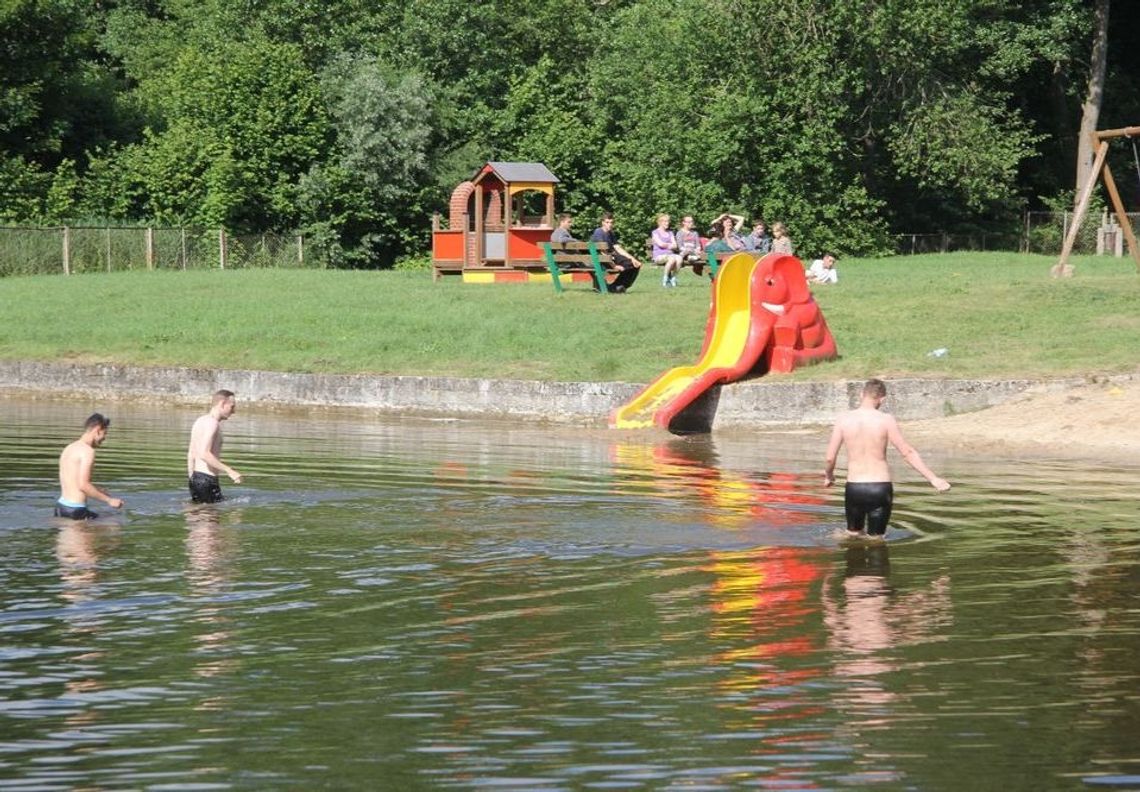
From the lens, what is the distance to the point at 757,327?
27641 mm

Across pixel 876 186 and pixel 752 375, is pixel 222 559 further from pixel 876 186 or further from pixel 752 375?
pixel 876 186

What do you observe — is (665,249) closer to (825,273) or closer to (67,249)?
(825,273)

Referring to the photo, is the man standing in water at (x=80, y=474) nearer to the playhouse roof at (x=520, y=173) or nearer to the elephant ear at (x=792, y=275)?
the elephant ear at (x=792, y=275)

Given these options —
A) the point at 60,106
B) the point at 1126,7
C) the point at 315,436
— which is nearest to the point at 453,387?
the point at 315,436

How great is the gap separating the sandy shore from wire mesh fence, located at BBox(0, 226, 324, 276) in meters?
30.8

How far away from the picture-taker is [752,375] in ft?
91.7

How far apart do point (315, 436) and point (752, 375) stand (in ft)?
22.5

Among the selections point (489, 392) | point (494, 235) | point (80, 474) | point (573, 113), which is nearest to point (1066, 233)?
point (573, 113)

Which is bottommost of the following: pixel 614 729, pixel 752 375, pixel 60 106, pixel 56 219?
pixel 614 729

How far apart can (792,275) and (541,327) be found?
227 inches

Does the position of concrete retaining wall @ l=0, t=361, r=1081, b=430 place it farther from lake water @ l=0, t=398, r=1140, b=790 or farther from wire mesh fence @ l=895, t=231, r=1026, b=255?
wire mesh fence @ l=895, t=231, r=1026, b=255

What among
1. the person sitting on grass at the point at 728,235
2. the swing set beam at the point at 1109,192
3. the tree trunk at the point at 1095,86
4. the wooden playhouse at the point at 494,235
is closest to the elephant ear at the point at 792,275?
the swing set beam at the point at 1109,192

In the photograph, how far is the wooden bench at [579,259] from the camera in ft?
119

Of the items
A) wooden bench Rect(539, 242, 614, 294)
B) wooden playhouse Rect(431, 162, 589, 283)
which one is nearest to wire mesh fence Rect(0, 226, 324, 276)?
wooden playhouse Rect(431, 162, 589, 283)
